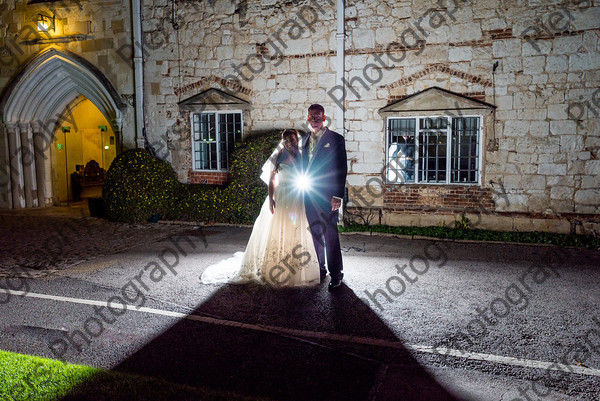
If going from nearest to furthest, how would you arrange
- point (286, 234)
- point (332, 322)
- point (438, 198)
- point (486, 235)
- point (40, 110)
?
point (332, 322) < point (286, 234) < point (486, 235) < point (438, 198) < point (40, 110)

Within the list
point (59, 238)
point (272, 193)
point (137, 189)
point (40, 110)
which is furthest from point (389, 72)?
point (40, 110)

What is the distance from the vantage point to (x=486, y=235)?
9.45m

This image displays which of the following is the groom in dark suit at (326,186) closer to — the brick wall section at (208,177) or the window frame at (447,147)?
the window frame at (447,147)

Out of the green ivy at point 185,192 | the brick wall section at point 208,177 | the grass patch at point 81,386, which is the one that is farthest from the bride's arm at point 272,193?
the brick wall section at point 208,177

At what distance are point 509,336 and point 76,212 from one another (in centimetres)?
1226

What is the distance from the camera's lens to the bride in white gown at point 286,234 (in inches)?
240

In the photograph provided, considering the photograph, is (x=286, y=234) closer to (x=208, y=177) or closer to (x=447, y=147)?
(x=447, y=147)

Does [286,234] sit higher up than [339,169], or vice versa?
[339,169]

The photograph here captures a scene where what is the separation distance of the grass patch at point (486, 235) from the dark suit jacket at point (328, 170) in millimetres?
4167

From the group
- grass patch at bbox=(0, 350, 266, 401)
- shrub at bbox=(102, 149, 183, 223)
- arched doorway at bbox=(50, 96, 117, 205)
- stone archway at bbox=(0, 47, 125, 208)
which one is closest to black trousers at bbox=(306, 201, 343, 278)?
grass patch at bbox=(0, 350, 266, 401)

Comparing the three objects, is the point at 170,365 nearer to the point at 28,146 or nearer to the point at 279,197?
the point at 279,197

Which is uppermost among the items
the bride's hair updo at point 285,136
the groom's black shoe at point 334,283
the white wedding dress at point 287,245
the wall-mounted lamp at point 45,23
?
the wall-mounted lamp at point 45,23

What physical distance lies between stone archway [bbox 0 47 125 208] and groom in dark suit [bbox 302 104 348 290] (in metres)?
8.47

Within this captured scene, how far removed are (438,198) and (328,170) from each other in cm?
511
